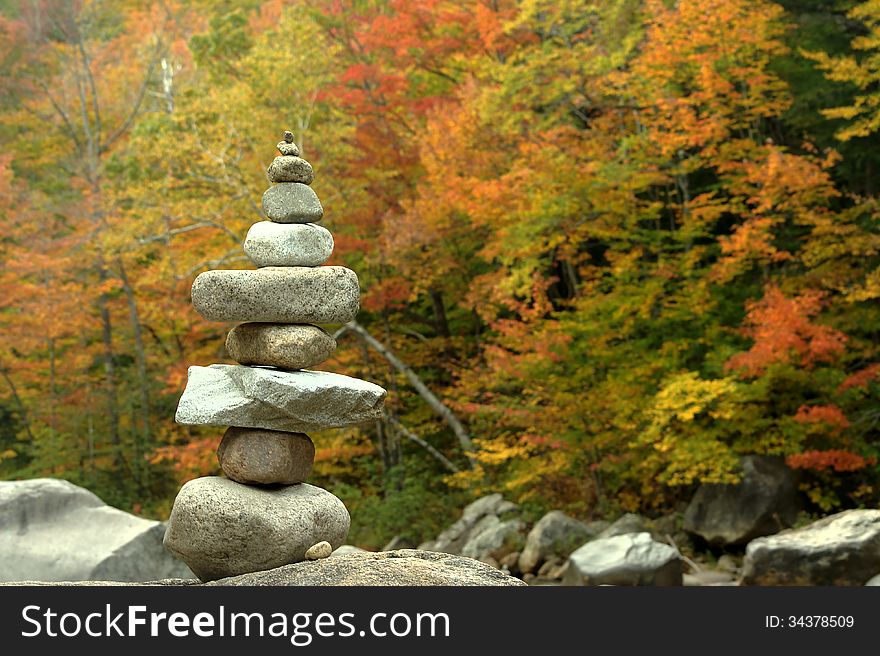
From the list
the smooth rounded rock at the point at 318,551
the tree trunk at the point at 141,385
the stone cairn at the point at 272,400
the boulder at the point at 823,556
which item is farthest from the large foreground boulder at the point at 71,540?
the tree trunk at the point at 141,385

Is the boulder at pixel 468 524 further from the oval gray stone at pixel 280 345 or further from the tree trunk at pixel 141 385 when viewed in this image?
the oval gray stone at pixel 280 345

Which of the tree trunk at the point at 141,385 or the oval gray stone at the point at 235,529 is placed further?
the tree trunk at the point at 141,385

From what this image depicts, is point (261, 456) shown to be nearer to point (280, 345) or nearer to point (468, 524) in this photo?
point (280, 345)

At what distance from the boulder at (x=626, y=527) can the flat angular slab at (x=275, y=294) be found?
8.00m

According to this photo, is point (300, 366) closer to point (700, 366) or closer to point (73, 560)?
point (73, 560)

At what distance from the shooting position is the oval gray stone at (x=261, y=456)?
7336 mm

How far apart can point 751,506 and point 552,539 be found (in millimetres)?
2818

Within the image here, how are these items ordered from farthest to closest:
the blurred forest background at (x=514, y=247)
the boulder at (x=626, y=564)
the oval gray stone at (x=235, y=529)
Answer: the blurred forest background at (x=514, y=247)
the boulder at (x=626, y=564)
the oval gray stone at (x=235, y=529)

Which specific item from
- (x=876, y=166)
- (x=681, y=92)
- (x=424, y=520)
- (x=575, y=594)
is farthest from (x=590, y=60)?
(x=575, y=594)

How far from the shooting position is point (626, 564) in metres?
12.1

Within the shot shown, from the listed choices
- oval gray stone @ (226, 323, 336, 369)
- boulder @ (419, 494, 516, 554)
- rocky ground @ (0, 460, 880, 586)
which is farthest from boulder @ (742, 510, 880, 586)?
oval gray stone @ (226, 323, 336, 369)

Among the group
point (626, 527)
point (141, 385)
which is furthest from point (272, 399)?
point (141, 385)

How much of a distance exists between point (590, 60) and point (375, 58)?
6345 millimetres

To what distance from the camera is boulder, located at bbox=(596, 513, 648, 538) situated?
1418cm
